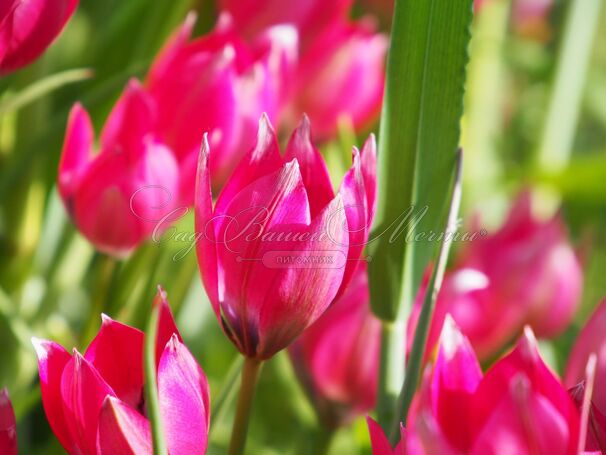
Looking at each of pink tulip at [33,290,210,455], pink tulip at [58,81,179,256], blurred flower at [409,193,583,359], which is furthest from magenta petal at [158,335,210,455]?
blurred flower at [409,193,583,359]

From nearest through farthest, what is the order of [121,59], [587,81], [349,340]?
[349,340], [121,59], [587,81]

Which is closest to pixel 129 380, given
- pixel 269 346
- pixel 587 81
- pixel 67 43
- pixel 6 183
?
pixel 269 346

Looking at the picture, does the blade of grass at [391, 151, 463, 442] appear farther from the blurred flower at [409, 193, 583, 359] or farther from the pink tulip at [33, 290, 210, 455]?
the blurred flower at [409, 193, 583, 359]

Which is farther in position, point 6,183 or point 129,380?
point 6,183

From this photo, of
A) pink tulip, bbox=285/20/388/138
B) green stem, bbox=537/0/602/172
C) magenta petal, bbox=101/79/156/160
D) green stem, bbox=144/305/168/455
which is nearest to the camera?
green stem, bbox=144/305/168/455

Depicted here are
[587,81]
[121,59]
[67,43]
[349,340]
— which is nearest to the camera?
[349,340]

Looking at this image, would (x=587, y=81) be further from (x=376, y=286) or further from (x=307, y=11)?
(x=376, y=286)

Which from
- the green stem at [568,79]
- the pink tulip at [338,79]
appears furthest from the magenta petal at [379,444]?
the green stem at [568,79]
